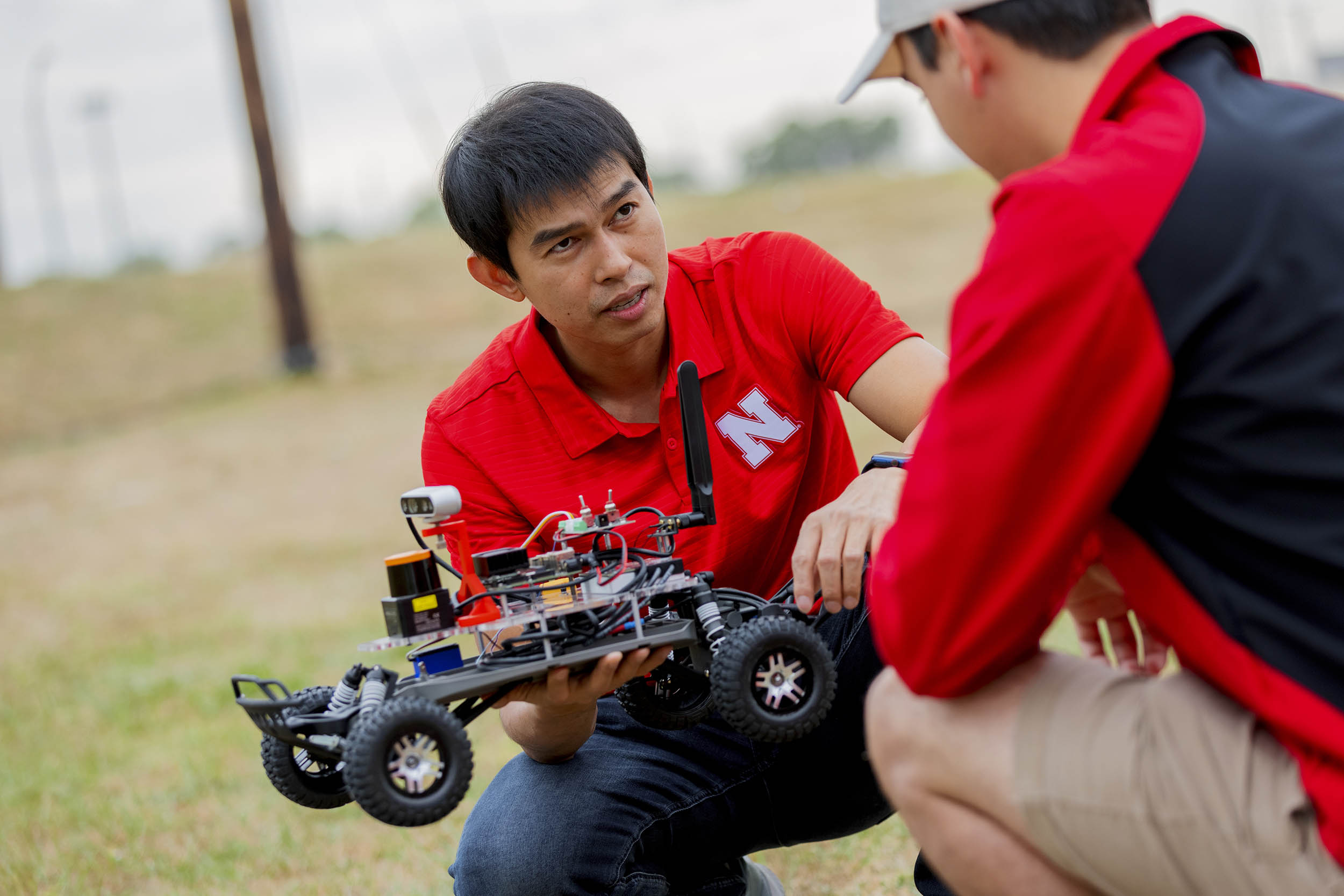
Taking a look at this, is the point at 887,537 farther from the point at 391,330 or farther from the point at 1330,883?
the point at 391,330

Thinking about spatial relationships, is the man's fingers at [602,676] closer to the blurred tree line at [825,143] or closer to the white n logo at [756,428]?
the white n logo at [756,428]

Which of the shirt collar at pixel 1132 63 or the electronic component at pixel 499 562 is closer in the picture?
the shirt collar at pixel 1132 63

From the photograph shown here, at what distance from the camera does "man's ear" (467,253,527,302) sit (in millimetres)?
3127

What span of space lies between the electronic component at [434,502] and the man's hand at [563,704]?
356 millimetres

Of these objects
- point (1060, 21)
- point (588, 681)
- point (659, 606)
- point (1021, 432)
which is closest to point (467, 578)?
point (588, 681)

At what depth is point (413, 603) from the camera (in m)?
2.16

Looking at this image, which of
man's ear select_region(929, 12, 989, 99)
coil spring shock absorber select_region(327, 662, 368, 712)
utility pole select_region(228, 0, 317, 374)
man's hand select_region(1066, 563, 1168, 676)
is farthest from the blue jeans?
utility pole select_region(228, 0, 317, 374)

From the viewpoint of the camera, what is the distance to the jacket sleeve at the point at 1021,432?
1.55 m

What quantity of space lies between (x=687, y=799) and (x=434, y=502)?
114 centimetres

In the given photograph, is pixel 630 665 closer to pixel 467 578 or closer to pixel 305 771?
pixel 467 578

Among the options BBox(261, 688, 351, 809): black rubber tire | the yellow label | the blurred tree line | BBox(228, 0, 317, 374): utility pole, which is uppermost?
the blurred tree line

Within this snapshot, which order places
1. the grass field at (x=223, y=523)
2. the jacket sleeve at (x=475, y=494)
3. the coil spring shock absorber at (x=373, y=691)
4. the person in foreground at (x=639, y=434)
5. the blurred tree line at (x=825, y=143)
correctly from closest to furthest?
the coil spring shock absorber at (x=373, y=691), the person in foreground at (x=639, y=434), the jacket sleeve at (x=475, y=494), the grass field at (x=223, y=523), the blurred tree line at (x=825, y=143)

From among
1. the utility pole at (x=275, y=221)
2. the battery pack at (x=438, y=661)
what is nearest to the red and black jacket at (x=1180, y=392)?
the battery pack at (x=438, y=661)

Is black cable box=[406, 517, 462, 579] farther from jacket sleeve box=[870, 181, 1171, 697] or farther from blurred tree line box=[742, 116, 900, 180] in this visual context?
blurred tree line box=[742, 116, 900, 180]
